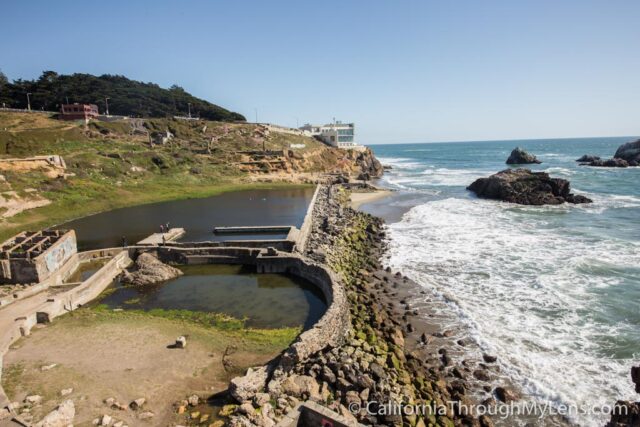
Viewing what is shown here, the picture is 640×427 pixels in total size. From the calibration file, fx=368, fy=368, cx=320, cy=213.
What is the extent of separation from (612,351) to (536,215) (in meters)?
27.5

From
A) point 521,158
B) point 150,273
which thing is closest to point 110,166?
point 150,273

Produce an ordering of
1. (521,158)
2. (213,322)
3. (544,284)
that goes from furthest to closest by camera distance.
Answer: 1. (521,158)
2. (544,284)
3. (213,322)

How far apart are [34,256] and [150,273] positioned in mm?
6234

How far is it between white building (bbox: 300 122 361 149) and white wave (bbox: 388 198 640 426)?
6124cm

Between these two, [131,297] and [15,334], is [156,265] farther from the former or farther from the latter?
[15,334]

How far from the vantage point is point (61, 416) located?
10086mm

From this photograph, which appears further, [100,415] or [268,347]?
[268,347]

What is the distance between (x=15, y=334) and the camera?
586 inches

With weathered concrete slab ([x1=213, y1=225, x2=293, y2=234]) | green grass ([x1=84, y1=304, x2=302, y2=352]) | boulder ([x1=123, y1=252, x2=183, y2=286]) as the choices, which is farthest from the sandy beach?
green grass ([x1=84, y1=304, x2=302, y2=352])

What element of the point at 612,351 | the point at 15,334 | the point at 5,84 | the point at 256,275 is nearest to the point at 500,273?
the point at 612,351

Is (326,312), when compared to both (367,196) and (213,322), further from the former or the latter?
(367,196)

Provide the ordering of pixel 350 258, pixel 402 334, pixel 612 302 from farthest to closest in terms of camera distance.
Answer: pixel 350 258, pixel 612 302, pixel 402 334

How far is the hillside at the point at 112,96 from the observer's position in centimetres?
8688

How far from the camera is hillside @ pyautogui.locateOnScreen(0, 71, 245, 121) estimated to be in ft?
285
